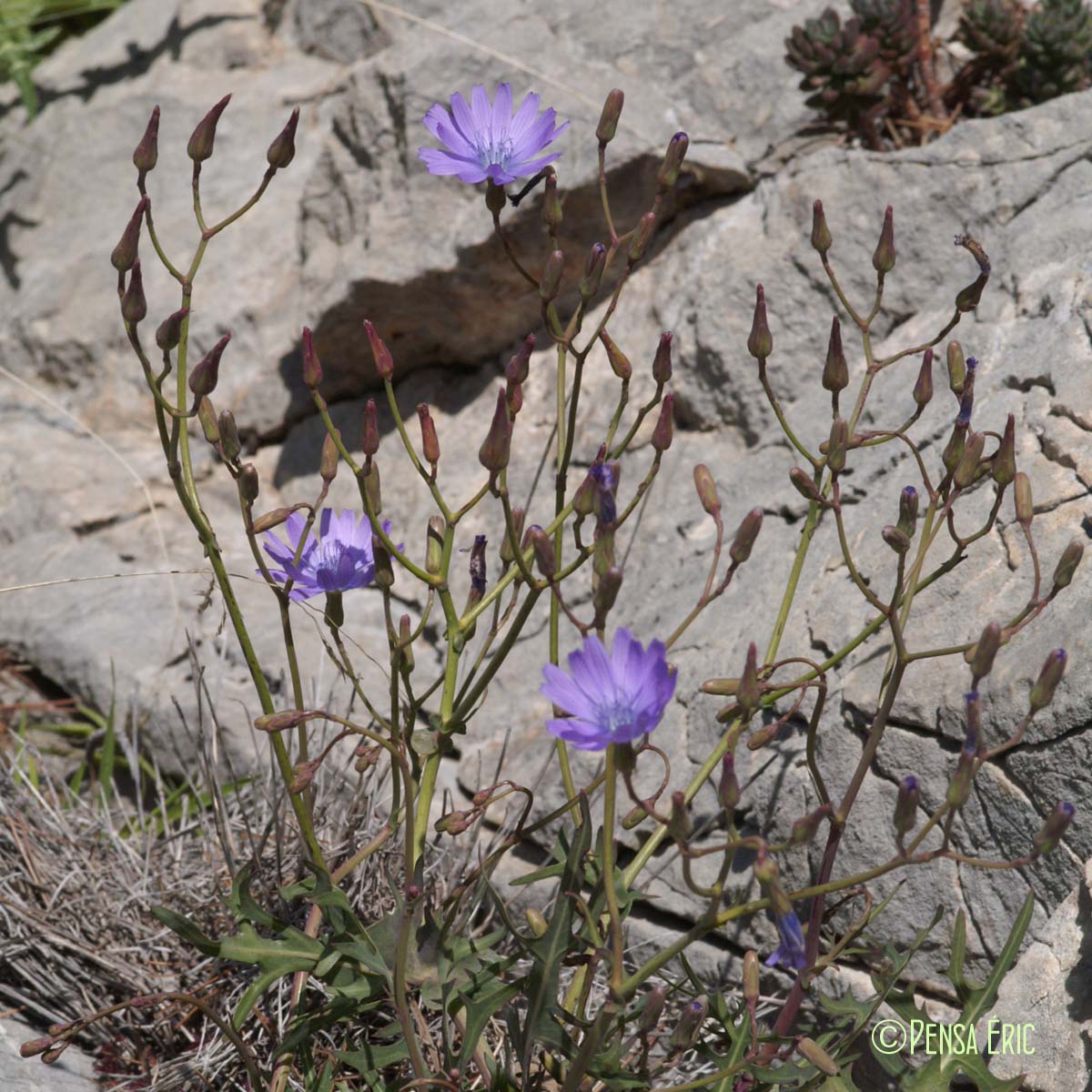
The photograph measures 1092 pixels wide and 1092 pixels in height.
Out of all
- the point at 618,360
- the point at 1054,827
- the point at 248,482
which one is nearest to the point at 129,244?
the point at 248,482

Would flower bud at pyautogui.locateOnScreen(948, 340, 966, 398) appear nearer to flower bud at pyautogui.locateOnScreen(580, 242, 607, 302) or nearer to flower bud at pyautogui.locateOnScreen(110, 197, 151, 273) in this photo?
flower bud at pyautogui.locateOnScreen(580, 242, 607, 302)

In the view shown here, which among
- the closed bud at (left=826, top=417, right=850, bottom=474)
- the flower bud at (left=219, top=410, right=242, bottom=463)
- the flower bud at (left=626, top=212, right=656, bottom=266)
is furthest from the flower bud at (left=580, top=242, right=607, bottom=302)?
the flower bud at (left=219, top=410, right=242, bottom=463)

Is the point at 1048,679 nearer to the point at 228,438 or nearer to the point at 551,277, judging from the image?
the point at 551,277

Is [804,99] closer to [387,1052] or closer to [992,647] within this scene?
[992,647]

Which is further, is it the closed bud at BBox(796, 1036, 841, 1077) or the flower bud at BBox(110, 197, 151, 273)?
the flower bud at BBox(110, 197, 151, 273)

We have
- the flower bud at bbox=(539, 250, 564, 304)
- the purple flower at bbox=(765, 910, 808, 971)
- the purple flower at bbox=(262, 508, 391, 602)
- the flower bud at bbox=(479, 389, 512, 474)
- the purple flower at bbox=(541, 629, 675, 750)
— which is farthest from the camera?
the purple flower at bbox=(262, 508, 391, 602)
